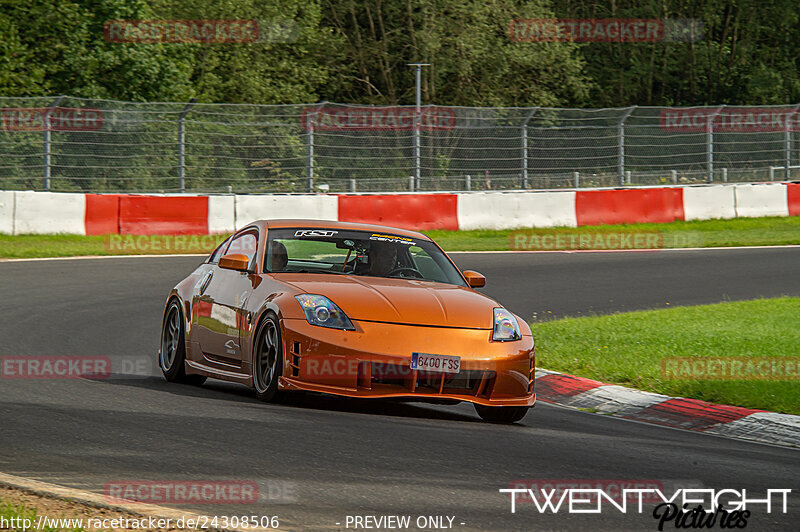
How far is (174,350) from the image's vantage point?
31.7 feet

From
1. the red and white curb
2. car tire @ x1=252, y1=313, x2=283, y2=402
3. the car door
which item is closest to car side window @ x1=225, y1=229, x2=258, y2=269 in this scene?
the car door

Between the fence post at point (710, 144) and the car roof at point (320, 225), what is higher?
the fence post at point (710, 144)

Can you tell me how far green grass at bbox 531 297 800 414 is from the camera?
30.0 feet

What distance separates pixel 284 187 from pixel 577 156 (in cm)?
660

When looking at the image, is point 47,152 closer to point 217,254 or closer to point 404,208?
point 404,208

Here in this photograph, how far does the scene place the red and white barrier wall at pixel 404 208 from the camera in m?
22.0

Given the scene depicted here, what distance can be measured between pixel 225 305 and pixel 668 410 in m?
3.26

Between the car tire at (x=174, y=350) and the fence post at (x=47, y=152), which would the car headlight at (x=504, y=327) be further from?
the fence post at (x=47, y=152)

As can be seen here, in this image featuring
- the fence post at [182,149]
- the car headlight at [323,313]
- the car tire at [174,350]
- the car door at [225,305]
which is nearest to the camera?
the car headlight at [323,313]

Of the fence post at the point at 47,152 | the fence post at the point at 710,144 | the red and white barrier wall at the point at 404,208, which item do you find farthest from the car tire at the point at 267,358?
the fence post at the point at 710,144

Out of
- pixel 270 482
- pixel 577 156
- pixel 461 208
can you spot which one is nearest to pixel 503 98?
pixel 577 156

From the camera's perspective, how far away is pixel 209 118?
25.5m

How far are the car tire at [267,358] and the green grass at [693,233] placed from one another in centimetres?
1425

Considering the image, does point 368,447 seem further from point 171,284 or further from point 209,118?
point 209,118
